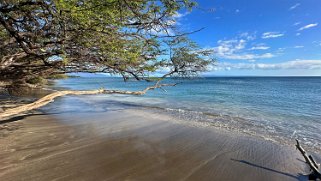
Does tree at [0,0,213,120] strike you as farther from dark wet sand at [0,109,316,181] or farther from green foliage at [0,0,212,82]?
dark wet sand at [0,109,316,181]

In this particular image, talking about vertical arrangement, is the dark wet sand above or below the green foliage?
below

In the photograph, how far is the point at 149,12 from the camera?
14.3 feet

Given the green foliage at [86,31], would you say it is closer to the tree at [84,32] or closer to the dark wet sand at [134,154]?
the tree at [84,32]

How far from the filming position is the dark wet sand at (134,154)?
15.3 feet

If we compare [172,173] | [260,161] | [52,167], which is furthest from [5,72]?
[260,161]

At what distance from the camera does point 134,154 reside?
19.0 feet

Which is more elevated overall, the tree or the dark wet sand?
the tree

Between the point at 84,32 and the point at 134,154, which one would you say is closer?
the point at 84,32

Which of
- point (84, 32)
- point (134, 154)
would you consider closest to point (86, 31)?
point (84, 32)

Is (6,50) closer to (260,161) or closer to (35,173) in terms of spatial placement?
(35,173)

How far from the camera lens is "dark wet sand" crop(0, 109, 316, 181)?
183 inches

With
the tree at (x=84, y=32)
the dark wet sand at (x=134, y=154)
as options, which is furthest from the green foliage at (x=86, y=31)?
the dark wet sand at (x=134, y=154)

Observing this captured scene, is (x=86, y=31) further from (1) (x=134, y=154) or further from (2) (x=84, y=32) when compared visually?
(1) (x=134, y=154)

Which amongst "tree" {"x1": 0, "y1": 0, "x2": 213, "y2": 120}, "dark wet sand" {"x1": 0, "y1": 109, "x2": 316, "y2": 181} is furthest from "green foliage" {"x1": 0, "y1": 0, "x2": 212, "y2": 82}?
"dark wet sand" {"x1": 0, "y1": 109, "x2": 316, "y2": 181}
